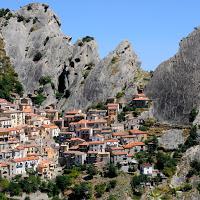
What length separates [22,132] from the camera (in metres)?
96.1

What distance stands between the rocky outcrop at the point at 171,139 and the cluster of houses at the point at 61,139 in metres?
2.87

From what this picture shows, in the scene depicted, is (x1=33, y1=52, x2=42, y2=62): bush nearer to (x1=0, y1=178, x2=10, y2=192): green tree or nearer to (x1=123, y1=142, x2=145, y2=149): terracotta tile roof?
(x1=123, y1=142, x2=145, y2=149): terracotta tile roof

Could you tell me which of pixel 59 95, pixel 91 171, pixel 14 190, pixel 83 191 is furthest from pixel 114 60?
pixel 14 190

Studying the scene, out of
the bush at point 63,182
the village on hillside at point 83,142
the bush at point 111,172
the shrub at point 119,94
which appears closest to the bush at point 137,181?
the village on hillside at point 83,142

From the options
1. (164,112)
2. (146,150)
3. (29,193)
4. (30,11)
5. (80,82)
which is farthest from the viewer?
(30,11)

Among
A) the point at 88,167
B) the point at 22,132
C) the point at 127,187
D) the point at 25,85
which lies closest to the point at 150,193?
the point at 127,187

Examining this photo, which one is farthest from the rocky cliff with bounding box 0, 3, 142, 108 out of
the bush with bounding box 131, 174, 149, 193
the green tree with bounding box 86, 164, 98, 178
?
the bush with bounding box 131, 174, 149, 193

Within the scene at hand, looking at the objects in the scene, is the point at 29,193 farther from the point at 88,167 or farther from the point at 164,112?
the point at 164,112

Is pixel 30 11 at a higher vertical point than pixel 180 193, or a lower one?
higher

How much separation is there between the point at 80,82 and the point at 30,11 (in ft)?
107

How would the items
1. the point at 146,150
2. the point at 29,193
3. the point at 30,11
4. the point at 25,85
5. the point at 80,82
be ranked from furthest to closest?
the point at 30,11 → the point at 25,85 → the point at 80,82 → the point at 146,150 → the point at 29,193

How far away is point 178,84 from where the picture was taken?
109 meters

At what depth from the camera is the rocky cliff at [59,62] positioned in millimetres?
116812

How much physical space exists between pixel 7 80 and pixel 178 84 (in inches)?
1348
